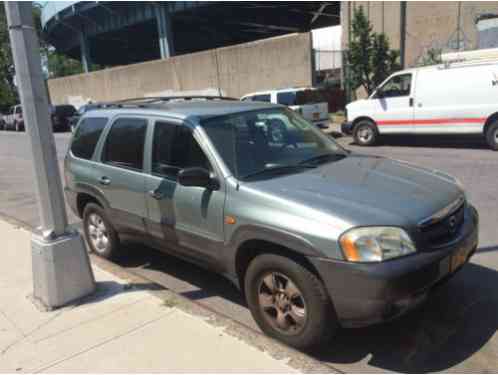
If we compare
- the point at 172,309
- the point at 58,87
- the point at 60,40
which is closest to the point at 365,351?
the point at 172,309

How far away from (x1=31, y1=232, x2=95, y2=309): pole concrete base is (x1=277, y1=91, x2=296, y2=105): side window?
1120cm

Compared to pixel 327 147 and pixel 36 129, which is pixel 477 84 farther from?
pixel 36 129

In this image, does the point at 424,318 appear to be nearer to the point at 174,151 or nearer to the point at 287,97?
the point at 174,151

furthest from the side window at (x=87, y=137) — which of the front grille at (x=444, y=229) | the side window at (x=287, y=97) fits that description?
the side window at (x=287, y=97)

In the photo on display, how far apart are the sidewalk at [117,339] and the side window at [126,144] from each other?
1.18 metres

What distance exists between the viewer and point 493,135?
34.3 ft

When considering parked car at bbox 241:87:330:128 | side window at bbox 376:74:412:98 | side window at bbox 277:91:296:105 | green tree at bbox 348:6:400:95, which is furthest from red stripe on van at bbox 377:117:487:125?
green tree at bbox 348:6:400:95

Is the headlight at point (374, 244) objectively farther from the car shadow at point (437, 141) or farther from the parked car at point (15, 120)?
the parked car at point (15, 120)

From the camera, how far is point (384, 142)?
519 inches

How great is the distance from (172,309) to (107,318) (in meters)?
0.52

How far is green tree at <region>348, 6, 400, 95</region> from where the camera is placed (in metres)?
17.8

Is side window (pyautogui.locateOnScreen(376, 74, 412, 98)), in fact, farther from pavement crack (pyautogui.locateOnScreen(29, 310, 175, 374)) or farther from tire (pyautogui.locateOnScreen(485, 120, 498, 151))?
pavement crack (pyautogui.locateOnScreen(29, 310, 175, 374))

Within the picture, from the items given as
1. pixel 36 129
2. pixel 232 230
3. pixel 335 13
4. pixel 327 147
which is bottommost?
pixel 232 230

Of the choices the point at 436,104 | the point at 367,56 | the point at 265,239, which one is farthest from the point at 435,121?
the point at 265,239
